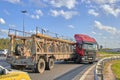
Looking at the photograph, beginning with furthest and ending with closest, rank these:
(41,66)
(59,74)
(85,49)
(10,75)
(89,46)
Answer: (89,46) < (85,49) < (41,66) < (59,74) < (10,75)

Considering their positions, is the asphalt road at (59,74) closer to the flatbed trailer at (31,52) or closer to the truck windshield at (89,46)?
the flatbed trailer at (31,52)

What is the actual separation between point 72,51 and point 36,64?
546 inches

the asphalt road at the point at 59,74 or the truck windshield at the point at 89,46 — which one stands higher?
the truck windshield at the point at 89,46

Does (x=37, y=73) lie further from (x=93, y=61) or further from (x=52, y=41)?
(x=93, y=61)

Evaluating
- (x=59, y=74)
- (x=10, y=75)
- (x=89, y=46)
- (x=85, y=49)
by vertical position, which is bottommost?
(x=59, y=74)

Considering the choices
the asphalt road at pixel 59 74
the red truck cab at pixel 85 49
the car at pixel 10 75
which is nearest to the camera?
the car at pixel 10 75

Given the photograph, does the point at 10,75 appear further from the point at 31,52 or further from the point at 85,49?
the point at 85,49

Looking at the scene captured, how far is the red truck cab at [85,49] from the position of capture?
34.2 meters

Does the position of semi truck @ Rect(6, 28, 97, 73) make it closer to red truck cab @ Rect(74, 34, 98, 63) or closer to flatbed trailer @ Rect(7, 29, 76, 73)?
flatbed trailer @ Rect(7, 29, 76, 73)

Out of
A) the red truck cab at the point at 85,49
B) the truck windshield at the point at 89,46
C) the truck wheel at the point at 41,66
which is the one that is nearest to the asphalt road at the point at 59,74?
the truck wheel at the point at 41,66

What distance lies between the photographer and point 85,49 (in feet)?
113

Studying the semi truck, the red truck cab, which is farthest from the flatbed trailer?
the red truck cab

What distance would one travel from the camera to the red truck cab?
3416 centimetres

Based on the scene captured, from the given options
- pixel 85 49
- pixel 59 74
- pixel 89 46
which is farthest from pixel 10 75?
pixel 89 46
